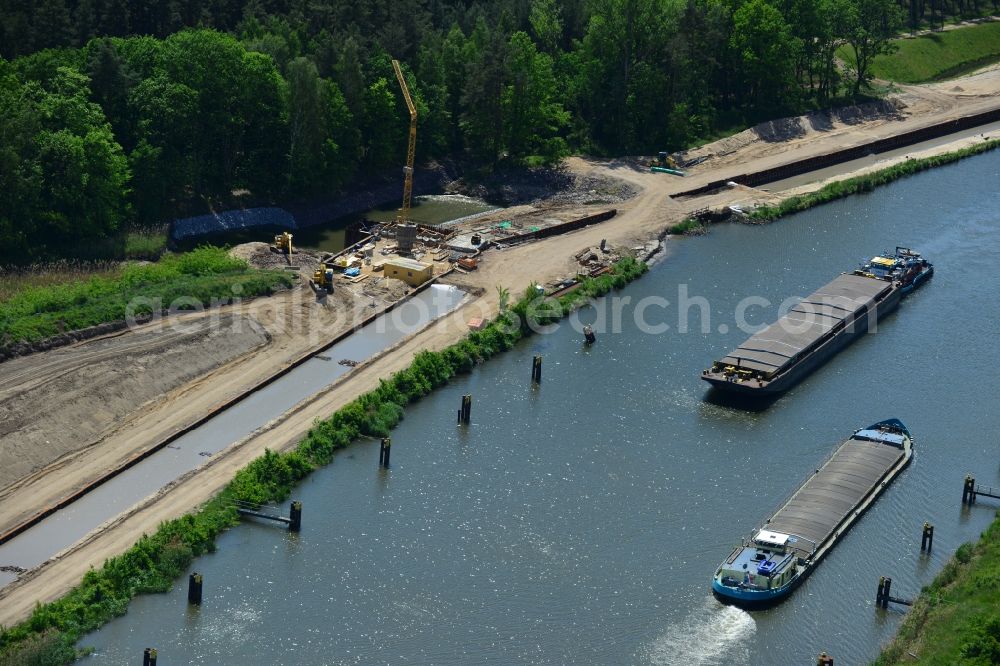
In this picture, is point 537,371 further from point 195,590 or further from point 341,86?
point 341,86

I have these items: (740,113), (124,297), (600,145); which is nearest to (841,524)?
(124,297)

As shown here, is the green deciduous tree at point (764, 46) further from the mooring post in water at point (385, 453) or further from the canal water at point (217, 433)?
the mooring post in water at point (385, 453)

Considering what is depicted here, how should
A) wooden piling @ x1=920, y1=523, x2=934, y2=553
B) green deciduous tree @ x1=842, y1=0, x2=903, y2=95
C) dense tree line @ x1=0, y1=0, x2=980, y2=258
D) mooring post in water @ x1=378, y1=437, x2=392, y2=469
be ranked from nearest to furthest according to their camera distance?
1. wooden piling @ x1=920, y1=523, x2=934, y2=553
2. mooring post in water @ x1=378, y1=437, x2=392, y2=469
3. dense tree line @ x1=0, y1=0, x2=980, y2=258
4. green deciduous tree @ x1=842, y1=0, x2=903, y2=95

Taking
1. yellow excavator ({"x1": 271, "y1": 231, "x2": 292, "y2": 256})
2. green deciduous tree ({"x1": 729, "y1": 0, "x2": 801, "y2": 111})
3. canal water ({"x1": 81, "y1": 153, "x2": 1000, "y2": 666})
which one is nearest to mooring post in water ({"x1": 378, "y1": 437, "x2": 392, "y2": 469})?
canal water ({"x1": 81, "y1": 153, "x2": 1000, "y2": 666})

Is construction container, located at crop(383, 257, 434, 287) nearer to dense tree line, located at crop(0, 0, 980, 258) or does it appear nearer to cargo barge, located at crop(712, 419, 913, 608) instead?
dense tree line, located at crop(0, 0, 980, 258)

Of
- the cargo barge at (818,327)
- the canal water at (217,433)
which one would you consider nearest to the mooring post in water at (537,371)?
the canal water at (217,433)

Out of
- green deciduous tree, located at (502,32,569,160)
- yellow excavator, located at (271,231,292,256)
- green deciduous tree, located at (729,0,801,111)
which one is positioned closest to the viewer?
yellow excavator, located at (271,231,292,256)
